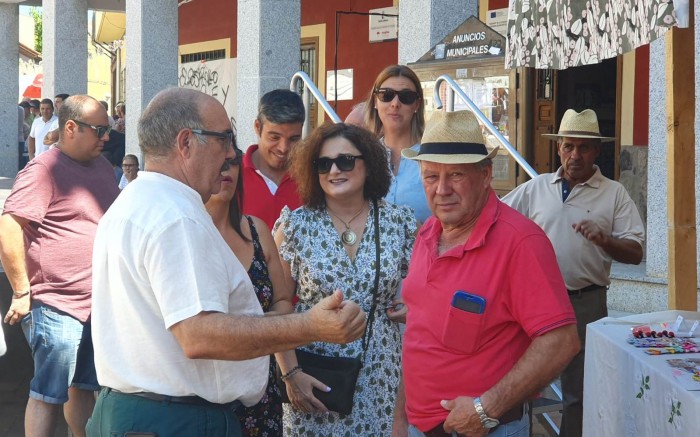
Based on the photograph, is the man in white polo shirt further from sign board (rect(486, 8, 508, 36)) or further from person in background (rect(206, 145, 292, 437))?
person in background (rect(206, 145, 292, 437))

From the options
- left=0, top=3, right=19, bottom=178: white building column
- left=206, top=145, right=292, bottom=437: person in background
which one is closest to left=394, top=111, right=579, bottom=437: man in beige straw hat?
left=206, top=145, right=292, bottom=437: person in background

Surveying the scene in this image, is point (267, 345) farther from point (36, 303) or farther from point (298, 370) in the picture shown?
point (36, 303)

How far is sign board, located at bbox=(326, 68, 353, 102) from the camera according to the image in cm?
1541

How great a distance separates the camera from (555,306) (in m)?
3.11

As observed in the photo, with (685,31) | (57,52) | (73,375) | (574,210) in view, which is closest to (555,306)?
(685,31)

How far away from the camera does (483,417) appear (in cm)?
316

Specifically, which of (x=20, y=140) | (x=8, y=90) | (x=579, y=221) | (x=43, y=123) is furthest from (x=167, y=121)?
(x=20, y=140)

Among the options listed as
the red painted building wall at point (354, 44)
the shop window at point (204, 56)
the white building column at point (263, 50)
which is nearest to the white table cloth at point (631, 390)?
the white building column at point (263, 50)

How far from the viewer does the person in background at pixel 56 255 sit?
5.41 m

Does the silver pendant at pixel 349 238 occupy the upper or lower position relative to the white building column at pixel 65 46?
lower

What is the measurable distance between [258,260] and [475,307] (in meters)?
1.03

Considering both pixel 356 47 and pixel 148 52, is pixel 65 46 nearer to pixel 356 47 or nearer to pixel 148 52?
pixel 148 52

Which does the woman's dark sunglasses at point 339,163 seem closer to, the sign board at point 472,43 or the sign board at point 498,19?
the sign board at point 472,43

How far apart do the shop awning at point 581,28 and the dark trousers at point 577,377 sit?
4.28 feet
